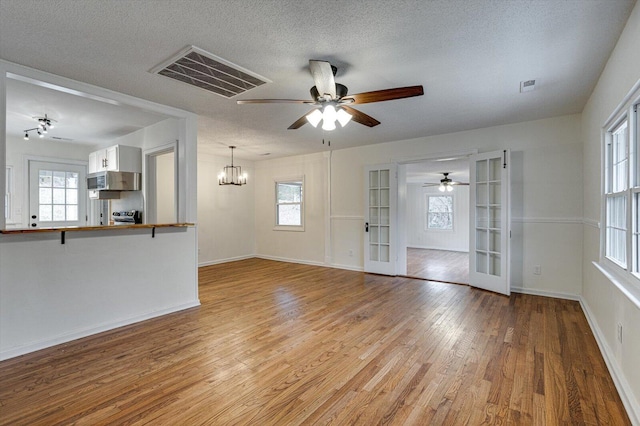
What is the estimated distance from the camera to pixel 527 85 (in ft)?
9.99

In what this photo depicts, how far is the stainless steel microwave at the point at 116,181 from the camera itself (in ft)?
14.7

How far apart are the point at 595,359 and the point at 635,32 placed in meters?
2.37

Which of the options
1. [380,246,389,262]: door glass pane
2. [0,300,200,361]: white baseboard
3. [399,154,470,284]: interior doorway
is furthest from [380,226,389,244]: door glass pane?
[0,300,200,361]: white baseboard

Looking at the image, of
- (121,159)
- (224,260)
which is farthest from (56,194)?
(224,260)

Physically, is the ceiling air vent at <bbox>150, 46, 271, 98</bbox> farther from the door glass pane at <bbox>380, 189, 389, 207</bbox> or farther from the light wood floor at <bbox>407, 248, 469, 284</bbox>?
the light wood floor at <bbox>407, 248, 469, 284</bbox>

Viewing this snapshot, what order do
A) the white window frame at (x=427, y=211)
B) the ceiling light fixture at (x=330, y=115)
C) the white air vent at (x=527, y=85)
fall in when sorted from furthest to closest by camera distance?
the white window frame at (x=427, y=211) → the white air vent at (x=527, y=85) → the ceiling light fixture at (x=330, y=115)

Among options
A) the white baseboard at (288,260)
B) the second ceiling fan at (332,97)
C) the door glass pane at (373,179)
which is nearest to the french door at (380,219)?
the door glass pane at (373,179)

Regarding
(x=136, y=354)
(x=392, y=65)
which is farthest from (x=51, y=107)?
(x=392, y=65)

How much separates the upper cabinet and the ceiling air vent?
233cm

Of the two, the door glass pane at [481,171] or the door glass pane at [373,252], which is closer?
the door glass pane at [481,171]

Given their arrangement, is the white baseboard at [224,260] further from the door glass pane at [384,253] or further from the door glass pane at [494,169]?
the door glass pane at [494,169]

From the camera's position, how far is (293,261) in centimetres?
705

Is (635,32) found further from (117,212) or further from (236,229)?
(236,229)

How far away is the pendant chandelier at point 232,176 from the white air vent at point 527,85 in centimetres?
525
